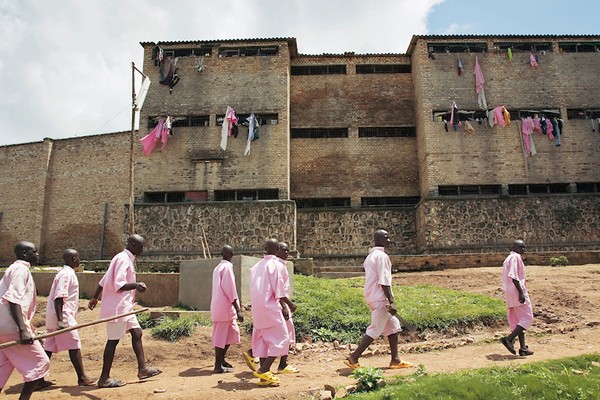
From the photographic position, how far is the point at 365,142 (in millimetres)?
23047

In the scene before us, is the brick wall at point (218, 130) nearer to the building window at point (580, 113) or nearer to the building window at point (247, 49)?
the building window at point (247, 49)

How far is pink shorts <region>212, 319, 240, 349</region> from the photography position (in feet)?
23.3

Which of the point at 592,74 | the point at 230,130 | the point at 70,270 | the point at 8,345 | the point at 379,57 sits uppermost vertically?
the point at 379,57

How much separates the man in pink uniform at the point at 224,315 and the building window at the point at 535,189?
1703 cm

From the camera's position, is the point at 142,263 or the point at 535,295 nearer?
the point at 535,295

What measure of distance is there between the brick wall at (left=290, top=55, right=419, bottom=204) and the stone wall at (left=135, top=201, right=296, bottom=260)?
7.34 ft

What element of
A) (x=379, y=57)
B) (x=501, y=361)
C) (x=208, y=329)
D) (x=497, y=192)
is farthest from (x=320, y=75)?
(x=501, y=361)

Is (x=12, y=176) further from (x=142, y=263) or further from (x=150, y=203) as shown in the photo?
(x=142, y=263)

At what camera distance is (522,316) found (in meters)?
7.48

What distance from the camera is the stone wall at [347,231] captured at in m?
21.3

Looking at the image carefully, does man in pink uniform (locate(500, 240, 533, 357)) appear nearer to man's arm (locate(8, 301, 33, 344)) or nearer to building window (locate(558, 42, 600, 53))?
man's arm (locate(8, 301, 33, 344))

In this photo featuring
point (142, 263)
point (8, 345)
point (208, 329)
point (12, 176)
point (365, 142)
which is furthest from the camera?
point (12, 176)

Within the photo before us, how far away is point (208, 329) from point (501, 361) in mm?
4837

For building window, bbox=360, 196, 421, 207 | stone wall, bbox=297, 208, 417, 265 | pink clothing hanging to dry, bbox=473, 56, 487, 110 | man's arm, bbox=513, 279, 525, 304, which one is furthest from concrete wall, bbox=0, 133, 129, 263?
man's arm, bbox=513, 279, 525, 304
